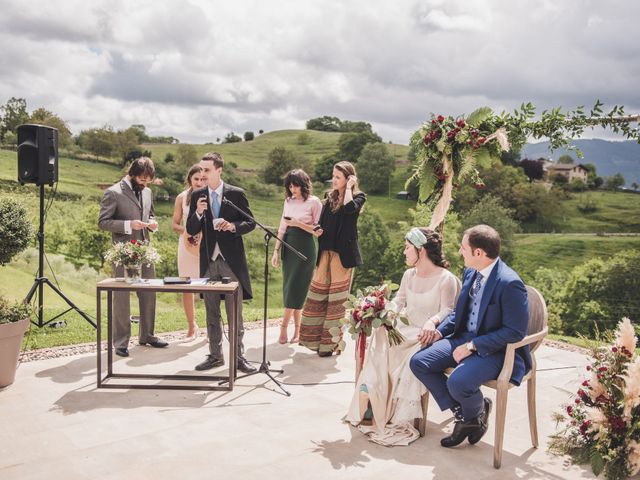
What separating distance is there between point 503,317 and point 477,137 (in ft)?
6.31

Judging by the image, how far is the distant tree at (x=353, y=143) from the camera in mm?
50969

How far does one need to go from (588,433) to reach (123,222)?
4671mm

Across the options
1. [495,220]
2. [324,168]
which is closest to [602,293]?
[495,220]

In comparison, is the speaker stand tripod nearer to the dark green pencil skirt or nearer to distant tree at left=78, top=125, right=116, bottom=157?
the dark green pencil skirt

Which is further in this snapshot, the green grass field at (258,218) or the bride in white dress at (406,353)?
the green grass field at (258,218)

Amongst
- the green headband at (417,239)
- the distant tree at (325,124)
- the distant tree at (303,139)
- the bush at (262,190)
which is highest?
the distant tree at (325,124)

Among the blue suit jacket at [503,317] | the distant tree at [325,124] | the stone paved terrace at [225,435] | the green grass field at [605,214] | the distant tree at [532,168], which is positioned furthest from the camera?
the distant tree at [325,124]

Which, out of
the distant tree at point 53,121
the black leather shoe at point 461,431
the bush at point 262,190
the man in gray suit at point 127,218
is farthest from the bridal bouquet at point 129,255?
the bush at point 262,190

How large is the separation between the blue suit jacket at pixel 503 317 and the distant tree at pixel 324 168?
1595 inches

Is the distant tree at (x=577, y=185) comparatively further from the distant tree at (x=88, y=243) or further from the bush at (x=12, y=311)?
the bush at (x=12, y=311)

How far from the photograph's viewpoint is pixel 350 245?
6.45 metres

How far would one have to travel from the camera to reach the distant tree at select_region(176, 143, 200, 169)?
37625 mm

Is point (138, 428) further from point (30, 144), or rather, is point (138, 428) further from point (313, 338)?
point (30, 144)

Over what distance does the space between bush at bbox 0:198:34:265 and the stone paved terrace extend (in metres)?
1.99
